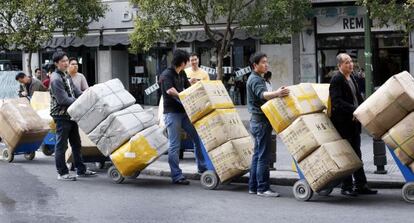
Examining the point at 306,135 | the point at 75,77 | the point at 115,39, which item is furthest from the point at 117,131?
the point at 115,39

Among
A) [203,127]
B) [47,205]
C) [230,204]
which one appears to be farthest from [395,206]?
[47,205]

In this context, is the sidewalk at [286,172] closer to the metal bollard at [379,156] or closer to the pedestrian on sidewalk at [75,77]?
the metal bollard at [379,156]

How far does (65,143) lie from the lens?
32.8ft

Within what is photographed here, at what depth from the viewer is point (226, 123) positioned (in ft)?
29.6

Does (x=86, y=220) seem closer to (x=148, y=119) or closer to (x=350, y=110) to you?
(x=148, y=119)

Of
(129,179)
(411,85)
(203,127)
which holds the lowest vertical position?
(129,179)

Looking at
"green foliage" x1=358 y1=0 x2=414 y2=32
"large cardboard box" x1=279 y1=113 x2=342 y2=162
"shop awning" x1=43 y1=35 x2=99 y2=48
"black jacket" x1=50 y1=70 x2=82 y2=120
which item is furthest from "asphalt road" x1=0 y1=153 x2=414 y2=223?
"shop awning" x1=43 y1=35 x2=99 y2=48

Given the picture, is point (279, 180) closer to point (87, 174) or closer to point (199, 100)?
point (199, 100)

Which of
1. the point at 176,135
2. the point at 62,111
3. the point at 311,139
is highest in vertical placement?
the point at 62,111

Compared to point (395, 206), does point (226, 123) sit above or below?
above

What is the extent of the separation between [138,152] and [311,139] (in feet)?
8.29

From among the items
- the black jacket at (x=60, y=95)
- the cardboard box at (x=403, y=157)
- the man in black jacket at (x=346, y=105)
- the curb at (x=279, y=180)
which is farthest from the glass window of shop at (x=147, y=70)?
the cardboard box at (x=403, y=157)

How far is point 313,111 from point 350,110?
448 mm

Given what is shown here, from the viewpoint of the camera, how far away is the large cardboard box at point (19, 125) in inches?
470
